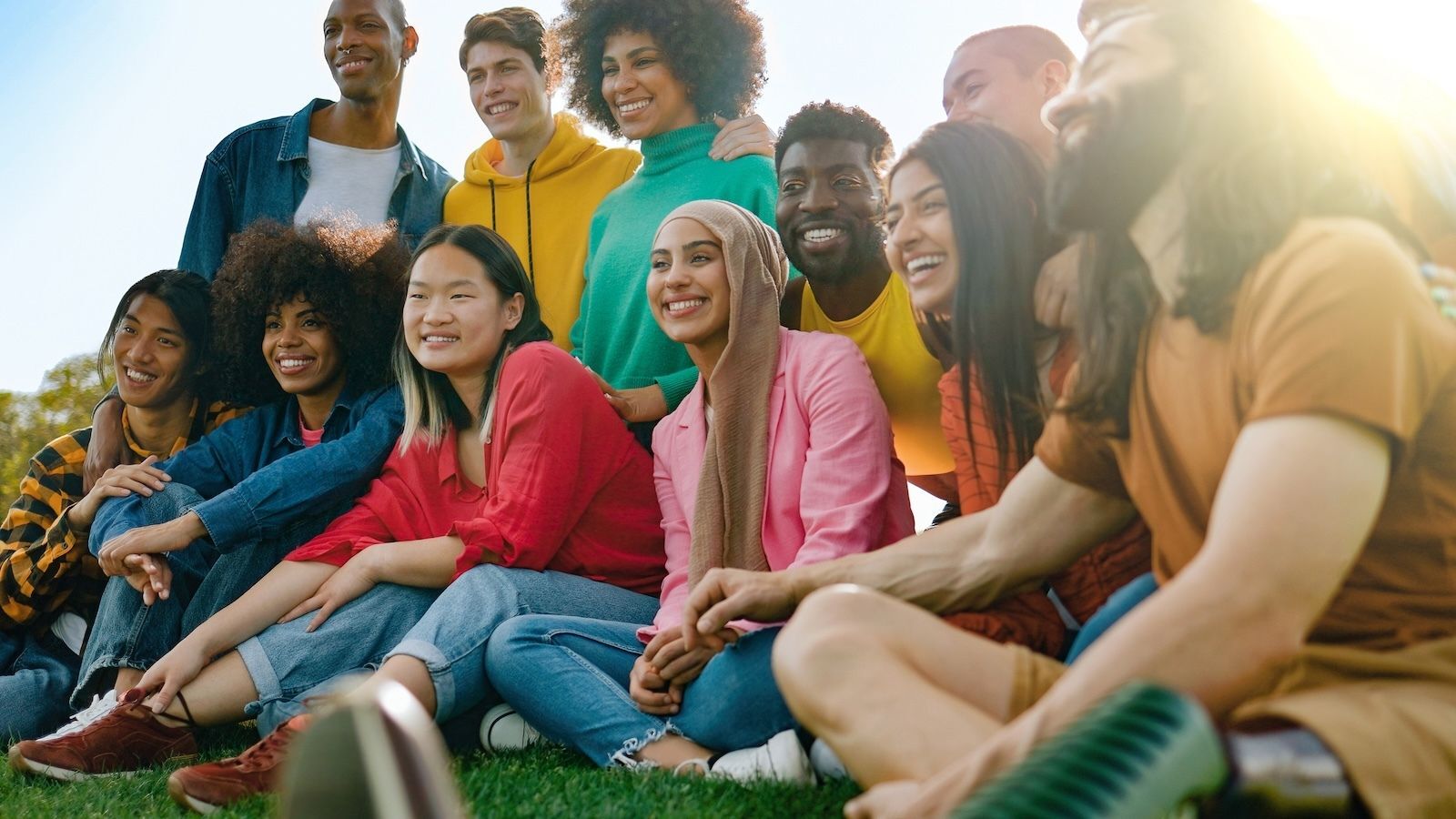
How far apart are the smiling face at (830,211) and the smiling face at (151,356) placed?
252cm

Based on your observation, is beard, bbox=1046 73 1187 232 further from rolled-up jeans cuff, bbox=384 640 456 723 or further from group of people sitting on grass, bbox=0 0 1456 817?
rolled-up jeans cuff, bbox=384 640 456 723

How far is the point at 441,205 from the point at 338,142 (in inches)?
23.5

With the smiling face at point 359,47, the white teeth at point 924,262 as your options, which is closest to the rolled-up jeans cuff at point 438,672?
the white teeth at point 924,262

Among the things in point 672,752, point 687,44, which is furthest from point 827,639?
point 687,44

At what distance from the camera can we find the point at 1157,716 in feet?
5.04

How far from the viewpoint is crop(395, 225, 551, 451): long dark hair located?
4734 mm

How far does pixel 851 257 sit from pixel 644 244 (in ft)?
3.12

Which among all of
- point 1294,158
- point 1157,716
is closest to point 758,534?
point 1294,158

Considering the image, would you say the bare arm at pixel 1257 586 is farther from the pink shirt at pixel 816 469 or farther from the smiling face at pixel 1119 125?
the pink shirt at pixel 816 469

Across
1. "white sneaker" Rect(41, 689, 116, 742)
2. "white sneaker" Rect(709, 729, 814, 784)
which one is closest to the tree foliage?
"white sneaker" Rect(41, 689, 116, 742)

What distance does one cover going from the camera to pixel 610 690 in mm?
3717

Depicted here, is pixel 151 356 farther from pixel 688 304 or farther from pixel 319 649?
pixel 688 304

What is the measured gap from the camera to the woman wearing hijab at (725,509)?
349 centimetres

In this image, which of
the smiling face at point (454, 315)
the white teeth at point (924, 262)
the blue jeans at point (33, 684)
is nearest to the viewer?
the white teeth at point (924, 262)
